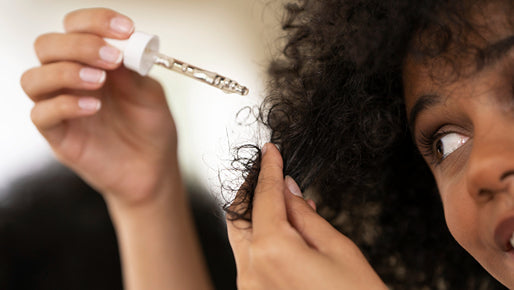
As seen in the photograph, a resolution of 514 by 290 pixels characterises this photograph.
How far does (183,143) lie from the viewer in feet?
2.46

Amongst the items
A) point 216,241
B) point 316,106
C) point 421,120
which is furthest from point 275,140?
point 216,241

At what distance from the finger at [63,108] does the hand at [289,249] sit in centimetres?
21

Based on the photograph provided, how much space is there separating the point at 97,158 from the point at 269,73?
0.26 m

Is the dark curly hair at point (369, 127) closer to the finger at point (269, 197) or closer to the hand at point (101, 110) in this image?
the finger at point (269, 197)

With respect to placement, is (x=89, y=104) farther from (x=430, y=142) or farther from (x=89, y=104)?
(x=430, y=142)

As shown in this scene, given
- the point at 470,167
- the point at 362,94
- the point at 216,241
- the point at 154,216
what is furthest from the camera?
the point at 216,241

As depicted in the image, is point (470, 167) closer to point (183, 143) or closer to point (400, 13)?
point (400, 13)

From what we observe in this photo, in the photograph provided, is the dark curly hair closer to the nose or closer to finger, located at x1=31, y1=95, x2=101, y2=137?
the nose

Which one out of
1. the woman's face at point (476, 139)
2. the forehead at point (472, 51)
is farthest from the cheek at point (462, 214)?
the forehead at point (472, 51)

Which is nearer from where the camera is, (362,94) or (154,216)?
(362,94)

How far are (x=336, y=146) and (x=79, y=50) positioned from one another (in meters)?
0.32

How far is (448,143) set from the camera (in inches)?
20.0

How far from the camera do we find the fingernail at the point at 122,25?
0.48 metres

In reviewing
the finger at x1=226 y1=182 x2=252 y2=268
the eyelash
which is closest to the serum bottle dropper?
the finger at x1=226 y1=182 x2=252 y2=268
